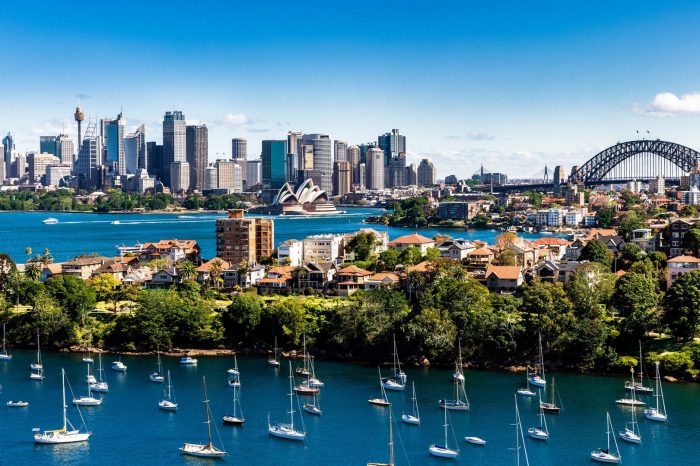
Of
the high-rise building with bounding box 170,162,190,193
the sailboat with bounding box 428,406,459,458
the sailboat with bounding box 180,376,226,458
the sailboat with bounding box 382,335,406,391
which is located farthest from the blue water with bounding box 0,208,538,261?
the high-rise building with bounding box 170,162,190,193

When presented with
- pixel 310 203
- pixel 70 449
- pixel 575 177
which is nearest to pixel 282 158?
pixel 310 203

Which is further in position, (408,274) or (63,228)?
(63,228)

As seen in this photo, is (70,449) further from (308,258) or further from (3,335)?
(308,258)

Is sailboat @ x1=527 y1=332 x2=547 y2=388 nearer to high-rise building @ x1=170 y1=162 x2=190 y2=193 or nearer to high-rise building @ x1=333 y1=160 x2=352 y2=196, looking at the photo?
high-rise building @ x1=333 y1=160 x2=352 y2=196

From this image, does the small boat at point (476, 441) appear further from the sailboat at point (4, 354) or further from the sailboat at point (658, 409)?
the sailboat at point (4, 354)

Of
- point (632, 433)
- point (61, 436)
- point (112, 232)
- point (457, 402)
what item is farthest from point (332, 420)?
point (112, 232)

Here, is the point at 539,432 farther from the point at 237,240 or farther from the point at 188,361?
the point at 237,240
